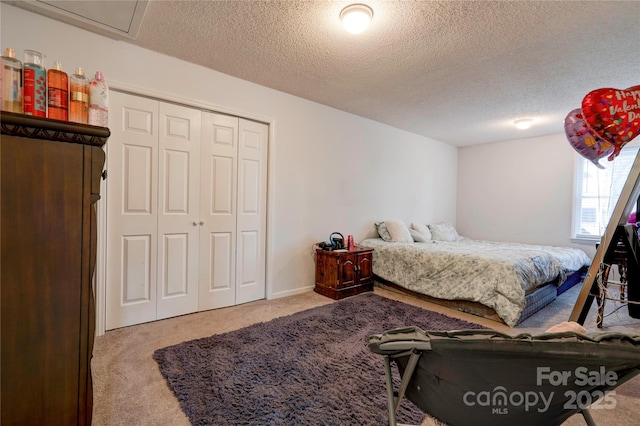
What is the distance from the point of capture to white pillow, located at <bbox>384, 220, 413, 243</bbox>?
4.11 metres

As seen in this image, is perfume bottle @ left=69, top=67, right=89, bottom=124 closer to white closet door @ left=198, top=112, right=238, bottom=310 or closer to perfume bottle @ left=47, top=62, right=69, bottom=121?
perfume bottle @ left=47, top=62, right=69, bottom=121

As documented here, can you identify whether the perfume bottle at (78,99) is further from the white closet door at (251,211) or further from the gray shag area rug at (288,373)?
the white closet door at (251,211)

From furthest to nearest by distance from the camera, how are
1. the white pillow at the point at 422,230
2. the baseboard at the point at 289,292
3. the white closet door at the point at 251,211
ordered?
the white pillow at the point at 422,230, the baseboard at the point at 289,292, the white closet door at the point at 251,211

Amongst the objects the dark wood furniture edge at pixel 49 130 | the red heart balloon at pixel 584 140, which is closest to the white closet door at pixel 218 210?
the dark wood furniture edge at pixel 49 130

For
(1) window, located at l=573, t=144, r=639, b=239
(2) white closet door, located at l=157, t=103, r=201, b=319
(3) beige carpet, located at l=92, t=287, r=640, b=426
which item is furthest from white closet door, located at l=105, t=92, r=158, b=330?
(1) window, located at l=573, t=144, r=639, b=239

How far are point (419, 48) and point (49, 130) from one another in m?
2.45

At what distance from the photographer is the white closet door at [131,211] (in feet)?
7.78

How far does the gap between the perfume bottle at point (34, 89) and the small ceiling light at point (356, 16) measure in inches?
64.4

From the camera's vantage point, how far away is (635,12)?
182 centimetres

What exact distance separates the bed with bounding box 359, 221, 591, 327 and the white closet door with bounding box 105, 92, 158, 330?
2.62 metres

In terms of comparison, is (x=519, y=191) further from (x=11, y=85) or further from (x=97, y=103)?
(x=11, y=85)

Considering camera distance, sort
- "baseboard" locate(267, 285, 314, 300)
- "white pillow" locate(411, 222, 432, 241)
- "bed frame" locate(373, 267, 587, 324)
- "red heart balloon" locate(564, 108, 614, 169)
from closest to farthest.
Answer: "red heart balloon" locate(564, 108, 614, 169) < "bed frame" locate(373, 267, 587, 324) < "baseboard" locate(267, 285, 314, 300) < "white pillow" locate(411, 222, 432, 241)

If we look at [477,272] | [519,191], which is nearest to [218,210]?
[477,272]

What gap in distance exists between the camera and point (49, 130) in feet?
2.87
